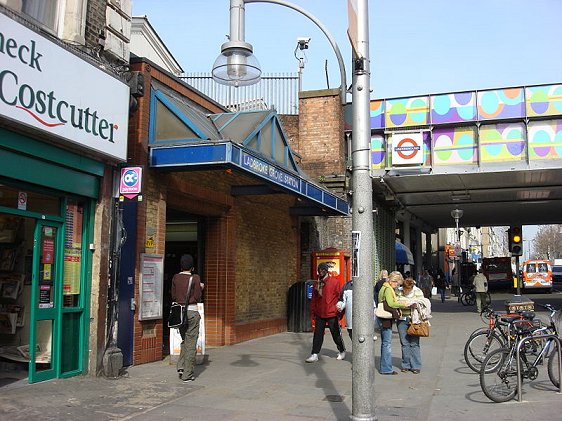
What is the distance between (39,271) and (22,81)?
2549 mm

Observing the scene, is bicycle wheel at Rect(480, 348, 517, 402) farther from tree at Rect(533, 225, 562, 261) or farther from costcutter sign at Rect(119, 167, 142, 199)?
tree at Rect(533, 225, 562, 261)

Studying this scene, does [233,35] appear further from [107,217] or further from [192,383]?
[192,383]

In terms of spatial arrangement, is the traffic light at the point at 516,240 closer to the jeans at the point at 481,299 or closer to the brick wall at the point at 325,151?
the jeans at the point at 481,299

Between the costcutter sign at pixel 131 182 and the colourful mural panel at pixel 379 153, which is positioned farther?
the colourful mural panel at pixel 379 153

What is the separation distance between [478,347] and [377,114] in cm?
1068

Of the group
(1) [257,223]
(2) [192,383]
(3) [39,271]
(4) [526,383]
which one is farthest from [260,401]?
(1) [257,223]

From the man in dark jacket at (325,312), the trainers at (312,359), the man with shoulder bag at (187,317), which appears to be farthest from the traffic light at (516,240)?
the man with shoulder bag at (187,317)

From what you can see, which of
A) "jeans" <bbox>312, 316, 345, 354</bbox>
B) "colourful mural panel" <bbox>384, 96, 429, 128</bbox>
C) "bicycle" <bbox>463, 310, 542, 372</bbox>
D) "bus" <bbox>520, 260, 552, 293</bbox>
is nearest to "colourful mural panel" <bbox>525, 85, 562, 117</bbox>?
"colourful mural panel" <bbox>384, 96, 429, 128</bbox>

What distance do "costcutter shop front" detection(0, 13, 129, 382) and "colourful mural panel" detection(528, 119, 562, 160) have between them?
12899mm

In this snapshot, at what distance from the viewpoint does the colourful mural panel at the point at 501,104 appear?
1712cm

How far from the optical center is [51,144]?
7.48 metres

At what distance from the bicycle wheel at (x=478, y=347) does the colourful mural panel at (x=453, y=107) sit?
9688 mm

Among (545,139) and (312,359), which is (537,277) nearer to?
(545,139)

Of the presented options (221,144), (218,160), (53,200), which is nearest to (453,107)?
(221,144)
